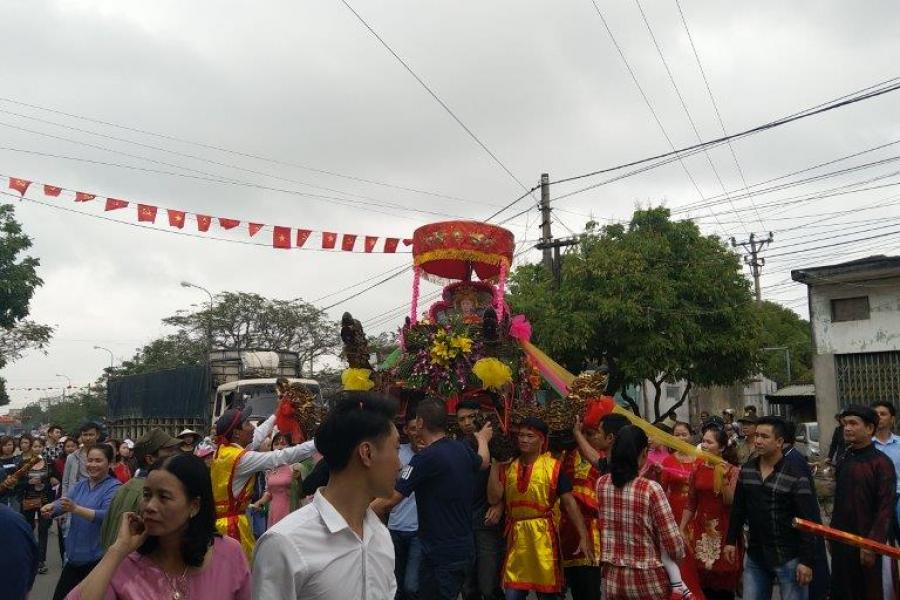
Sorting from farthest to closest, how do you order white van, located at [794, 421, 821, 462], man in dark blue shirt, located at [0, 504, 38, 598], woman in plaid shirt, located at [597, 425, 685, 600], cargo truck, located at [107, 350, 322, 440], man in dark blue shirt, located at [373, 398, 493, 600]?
1. white van, located at [794, 421, 821, 462]
2. cargo truck, located at [107, 350, 322, 440]
3. man in dark blue shirt, located at [373, 398, 493, 600]
4. woman in plaid shirt, located at [597, 425, 685, 600]
5. man in dark blue shirt, located at [0, 504, 38, 598]

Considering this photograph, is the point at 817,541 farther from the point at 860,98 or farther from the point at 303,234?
the point at 303,234

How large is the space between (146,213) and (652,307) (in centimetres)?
1257

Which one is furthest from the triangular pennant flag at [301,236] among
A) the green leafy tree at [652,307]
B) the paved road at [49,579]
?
the green leafy tree at [652,307]

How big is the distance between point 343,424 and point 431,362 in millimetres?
5077

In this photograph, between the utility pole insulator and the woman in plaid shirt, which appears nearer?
the woman in plaid shirt

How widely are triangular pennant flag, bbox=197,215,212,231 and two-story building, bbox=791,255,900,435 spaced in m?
14.7

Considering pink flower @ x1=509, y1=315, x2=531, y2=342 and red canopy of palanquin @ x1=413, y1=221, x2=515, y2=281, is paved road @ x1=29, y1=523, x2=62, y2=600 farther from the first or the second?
red canopy of palanquin @ x1=413, y1=221, x2=515, y2=281

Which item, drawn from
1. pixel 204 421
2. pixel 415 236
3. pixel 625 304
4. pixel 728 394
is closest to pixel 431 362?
pixel 415 236

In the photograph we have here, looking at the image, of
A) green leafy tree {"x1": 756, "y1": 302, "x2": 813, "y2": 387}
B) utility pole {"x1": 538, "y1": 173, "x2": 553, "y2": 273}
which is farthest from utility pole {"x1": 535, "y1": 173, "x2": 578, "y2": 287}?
green leafy tree {"x1": 756, "y1": 302, "x2": 813, "y2": 387}

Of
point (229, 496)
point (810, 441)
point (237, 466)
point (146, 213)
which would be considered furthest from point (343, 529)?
point (810, 441)

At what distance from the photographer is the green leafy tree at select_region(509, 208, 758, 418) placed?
66.5ft

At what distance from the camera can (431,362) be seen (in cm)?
770

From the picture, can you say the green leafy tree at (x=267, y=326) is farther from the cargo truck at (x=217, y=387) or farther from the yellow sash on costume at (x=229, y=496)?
the yellow sash on costume at (x=229, y=496)

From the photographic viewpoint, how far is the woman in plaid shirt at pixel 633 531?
457 centimetres
